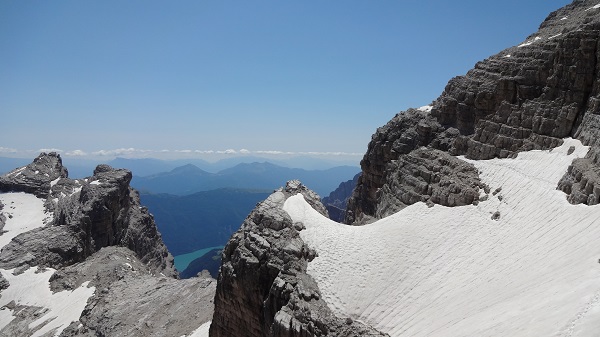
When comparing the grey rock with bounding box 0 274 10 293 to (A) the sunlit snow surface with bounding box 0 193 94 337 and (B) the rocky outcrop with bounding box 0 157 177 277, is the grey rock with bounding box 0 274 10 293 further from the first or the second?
(B) the rocky outcrop with bounding box 0 157 177 277

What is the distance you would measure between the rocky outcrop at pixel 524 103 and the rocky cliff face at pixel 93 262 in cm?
2653

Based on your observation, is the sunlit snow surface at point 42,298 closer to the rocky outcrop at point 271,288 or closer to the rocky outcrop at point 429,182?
the rocky outcrop at point 271,288

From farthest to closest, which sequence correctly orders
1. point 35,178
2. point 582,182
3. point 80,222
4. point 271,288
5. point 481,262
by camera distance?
point 35,178
point 80,222
point 271,288
point 582,182
point 481,262

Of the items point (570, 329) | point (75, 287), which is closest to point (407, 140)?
point (570, 329)

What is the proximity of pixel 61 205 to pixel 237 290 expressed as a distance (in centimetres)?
5795

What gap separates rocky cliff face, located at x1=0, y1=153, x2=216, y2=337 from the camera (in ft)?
137

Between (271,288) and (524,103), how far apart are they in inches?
1081

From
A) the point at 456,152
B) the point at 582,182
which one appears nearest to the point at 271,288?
the point at 582,182

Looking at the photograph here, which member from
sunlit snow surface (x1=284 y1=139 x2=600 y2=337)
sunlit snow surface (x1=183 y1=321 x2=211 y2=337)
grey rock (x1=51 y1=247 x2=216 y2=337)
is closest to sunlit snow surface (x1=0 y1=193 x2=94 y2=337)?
grey rock (x1=51 y1=247 x2=216 y2=337)

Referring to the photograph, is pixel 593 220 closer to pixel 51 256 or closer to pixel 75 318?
pixel 75 318

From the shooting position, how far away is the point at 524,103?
114 ft

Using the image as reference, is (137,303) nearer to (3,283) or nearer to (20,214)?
(3,283)

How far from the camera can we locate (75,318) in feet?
150

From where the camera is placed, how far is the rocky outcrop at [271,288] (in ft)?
75.5
